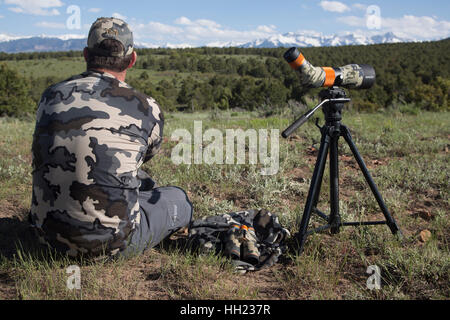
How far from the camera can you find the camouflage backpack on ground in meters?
2.47

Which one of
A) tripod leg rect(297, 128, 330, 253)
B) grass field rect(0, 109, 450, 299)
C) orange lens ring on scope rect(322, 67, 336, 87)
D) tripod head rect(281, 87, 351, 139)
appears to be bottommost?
grass field rect(0, 109, 450, 299)

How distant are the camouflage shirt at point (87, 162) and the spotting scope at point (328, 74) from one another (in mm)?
1044

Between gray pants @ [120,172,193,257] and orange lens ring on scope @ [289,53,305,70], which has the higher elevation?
orange lens ring on scope @ [289,53,305,70]

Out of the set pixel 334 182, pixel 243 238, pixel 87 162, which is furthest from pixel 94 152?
pixel 334 182

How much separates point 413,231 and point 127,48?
8.86 feet

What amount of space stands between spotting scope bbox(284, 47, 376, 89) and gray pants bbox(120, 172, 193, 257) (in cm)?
132

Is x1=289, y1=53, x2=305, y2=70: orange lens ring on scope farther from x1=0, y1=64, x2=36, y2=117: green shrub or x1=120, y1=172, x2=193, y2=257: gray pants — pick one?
x1=0, y1=64, x2=36, y2=117: green shrub

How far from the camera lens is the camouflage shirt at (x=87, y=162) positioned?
82.1 inches

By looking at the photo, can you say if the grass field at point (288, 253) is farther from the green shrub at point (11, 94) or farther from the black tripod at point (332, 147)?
the green shrub at point (11, 94)

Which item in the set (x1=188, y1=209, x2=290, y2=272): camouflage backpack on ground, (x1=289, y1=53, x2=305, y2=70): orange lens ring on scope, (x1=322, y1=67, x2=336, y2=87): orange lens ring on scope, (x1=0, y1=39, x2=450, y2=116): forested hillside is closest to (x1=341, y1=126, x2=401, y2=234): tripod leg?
(x1=322, y1=67, x2=336, y2=87): orange lens ring on scope

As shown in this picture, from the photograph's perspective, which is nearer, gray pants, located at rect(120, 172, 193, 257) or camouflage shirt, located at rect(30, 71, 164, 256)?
camouflage shirt, located at rect(30, 71, 164, 256)

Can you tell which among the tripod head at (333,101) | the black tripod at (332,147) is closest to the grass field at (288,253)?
the black tripod at (332,147)
